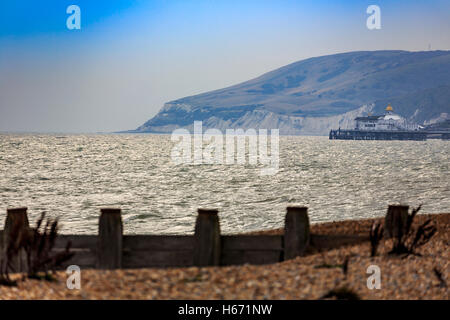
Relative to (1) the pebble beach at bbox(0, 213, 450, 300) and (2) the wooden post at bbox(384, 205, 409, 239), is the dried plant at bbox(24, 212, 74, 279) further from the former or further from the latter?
(2) the wooden post at bbox(384, 205, 409, 239)

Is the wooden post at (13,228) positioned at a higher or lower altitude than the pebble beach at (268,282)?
higher

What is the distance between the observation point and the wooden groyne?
27.7ft

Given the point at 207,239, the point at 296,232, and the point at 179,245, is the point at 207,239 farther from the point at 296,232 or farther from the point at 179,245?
the point at 296,232

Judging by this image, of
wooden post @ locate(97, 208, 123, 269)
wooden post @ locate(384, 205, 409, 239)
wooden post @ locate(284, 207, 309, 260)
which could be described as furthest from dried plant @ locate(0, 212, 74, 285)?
wooden post @ locate(384, 205, 409, 239)

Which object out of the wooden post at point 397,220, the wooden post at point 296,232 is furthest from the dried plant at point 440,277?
the wooden post at point 296,232

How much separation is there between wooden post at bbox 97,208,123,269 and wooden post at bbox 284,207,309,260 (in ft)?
7.47

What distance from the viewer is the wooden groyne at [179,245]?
27.7 ft

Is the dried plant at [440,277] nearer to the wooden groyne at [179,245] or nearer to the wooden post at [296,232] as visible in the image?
the wooden groyne at [179,245]

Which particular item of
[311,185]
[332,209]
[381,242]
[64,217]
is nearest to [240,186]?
[311,185]

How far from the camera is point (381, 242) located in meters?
9.83

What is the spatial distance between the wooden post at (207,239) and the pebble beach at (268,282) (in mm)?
197

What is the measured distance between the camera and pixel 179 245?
8562mm

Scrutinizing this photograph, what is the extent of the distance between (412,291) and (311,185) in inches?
1554
